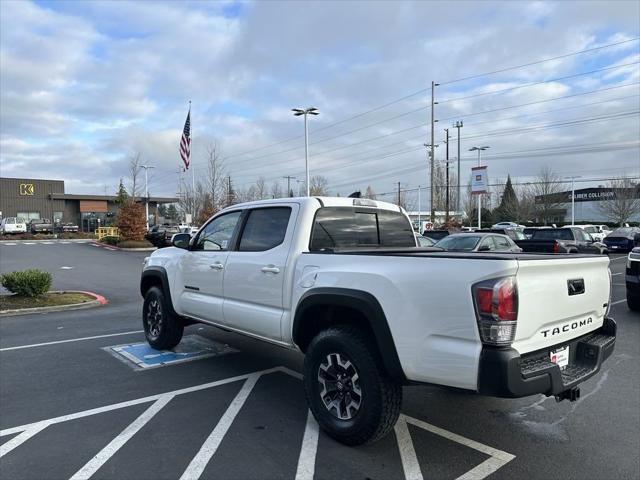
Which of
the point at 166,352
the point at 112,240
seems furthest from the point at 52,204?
the point at 166,352

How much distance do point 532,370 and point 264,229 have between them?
9.36 ft

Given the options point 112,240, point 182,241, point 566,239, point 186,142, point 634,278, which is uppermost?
point 186,142

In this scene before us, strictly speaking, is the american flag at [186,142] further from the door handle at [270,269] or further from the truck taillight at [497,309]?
the truck taillight at [497,309]

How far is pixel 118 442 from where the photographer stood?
3.85 metres

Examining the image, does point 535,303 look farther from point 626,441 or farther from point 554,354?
point 626,441

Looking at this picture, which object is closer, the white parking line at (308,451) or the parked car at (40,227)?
the white parking line at (308,451)

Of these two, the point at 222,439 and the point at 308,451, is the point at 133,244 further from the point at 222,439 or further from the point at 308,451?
the point at 308,451

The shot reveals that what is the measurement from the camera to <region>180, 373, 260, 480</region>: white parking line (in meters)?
3.40

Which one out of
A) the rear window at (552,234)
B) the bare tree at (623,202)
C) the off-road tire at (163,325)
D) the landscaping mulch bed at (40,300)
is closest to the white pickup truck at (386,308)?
the off-road tire at (163,325)

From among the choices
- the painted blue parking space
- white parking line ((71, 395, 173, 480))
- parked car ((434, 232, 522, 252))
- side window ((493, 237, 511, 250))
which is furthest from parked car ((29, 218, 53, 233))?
white parking line ((71, 395, 173, 480))

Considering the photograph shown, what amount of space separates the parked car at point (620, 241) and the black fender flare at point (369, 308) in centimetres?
3077

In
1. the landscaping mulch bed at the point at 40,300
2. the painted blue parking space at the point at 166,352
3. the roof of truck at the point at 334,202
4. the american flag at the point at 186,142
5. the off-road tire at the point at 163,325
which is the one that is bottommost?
the painted blue parking space at the point at 166,352

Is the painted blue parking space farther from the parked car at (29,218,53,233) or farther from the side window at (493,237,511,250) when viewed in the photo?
the parked car at (29,218,53,233)

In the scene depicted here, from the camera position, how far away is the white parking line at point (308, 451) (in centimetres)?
337
